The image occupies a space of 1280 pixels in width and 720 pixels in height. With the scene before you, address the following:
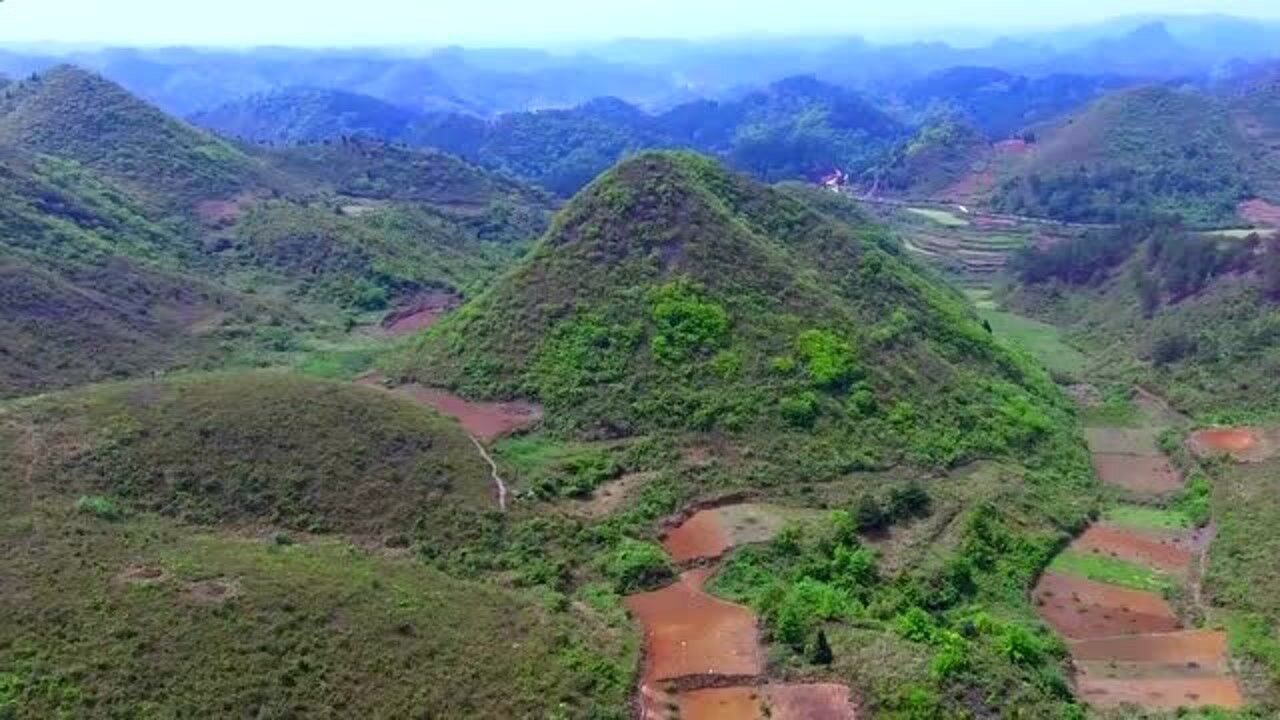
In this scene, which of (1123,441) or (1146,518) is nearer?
(1146,518)

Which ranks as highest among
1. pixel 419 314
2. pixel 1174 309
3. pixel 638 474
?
pixel 638 474

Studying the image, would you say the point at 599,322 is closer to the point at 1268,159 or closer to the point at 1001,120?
the point at 1268,159

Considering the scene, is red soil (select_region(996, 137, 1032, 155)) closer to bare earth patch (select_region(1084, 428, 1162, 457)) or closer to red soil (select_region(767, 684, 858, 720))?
bare earth patch (select_region(1084, 428, 1162, 457))

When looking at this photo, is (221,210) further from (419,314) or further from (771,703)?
(771,703)

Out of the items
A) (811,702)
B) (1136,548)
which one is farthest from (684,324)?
(811,702)

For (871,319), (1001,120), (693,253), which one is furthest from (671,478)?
(1001,120)
